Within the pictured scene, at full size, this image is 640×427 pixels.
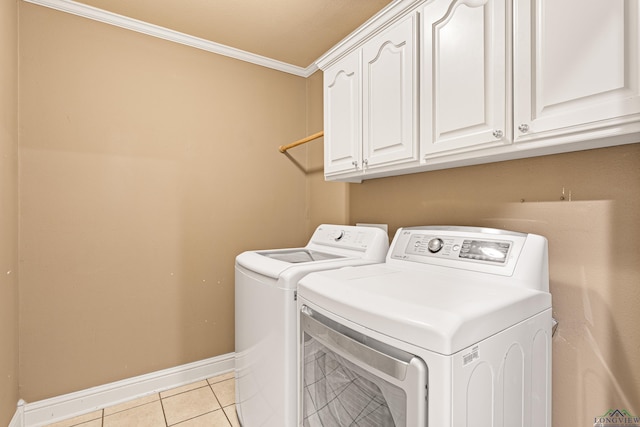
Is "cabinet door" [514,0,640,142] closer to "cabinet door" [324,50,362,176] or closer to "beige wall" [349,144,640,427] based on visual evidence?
"beige wall" [349,144,640,427]

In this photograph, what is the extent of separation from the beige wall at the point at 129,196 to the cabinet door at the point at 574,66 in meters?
1.92

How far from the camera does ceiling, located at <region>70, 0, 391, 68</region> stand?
1.81 m

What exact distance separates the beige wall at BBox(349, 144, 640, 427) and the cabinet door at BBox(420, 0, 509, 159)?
12.5 inches

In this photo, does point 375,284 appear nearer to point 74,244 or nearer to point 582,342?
point 582,342

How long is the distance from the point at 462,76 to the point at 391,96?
38 centimetres

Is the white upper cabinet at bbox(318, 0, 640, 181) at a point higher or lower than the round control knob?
higher

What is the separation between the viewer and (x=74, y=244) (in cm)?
186

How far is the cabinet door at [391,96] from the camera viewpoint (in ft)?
4.66

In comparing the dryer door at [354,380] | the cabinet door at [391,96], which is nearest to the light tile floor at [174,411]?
the dryer door at [354,380]

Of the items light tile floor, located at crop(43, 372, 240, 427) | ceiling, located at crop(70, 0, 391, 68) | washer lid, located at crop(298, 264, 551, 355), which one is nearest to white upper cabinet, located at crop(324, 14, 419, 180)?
ceiling, located at crop(70, 0, 391, 68)

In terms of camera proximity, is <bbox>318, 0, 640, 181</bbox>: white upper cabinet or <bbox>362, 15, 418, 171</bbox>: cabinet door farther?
<bbox>362, 15, 418, 171</bbox>: cabinet door

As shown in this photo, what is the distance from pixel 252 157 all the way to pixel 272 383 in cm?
170

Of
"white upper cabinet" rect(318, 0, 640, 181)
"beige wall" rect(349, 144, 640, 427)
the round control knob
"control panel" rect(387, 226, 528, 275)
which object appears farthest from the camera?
the round control knob

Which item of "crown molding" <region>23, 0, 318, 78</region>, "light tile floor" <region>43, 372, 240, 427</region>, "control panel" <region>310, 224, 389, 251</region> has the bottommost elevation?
"light tile floor" <region>43, 372, 240, 427</region>
